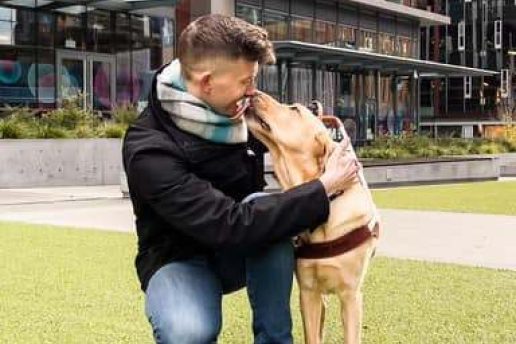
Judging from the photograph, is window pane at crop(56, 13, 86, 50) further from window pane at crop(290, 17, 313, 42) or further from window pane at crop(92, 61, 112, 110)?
window pane at crop(290, 17, 313, 42)

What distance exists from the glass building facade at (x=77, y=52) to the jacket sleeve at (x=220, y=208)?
75.0 feet

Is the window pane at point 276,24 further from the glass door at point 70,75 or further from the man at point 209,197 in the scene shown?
the man at point 209,197

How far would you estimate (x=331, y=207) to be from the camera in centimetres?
282

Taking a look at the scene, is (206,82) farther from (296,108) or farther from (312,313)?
(312,313)

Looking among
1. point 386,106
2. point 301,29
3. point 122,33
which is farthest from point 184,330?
point 386,106

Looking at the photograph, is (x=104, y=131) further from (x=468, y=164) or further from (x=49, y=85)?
(x=468, y=164)

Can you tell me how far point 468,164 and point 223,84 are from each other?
2320 centimetres

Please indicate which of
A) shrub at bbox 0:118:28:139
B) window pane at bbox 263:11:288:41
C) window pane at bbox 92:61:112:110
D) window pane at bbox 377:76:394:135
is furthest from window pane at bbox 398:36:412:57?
shrub at bbox 0:118:28:139

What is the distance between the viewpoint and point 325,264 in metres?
2.86

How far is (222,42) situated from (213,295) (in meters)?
0.88

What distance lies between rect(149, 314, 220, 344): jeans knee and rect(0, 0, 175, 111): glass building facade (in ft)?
75.0

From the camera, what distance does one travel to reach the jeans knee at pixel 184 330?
2.79 m

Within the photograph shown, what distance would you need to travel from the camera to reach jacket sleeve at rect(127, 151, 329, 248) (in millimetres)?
2736

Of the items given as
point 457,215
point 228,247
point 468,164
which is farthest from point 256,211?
point 468,164
